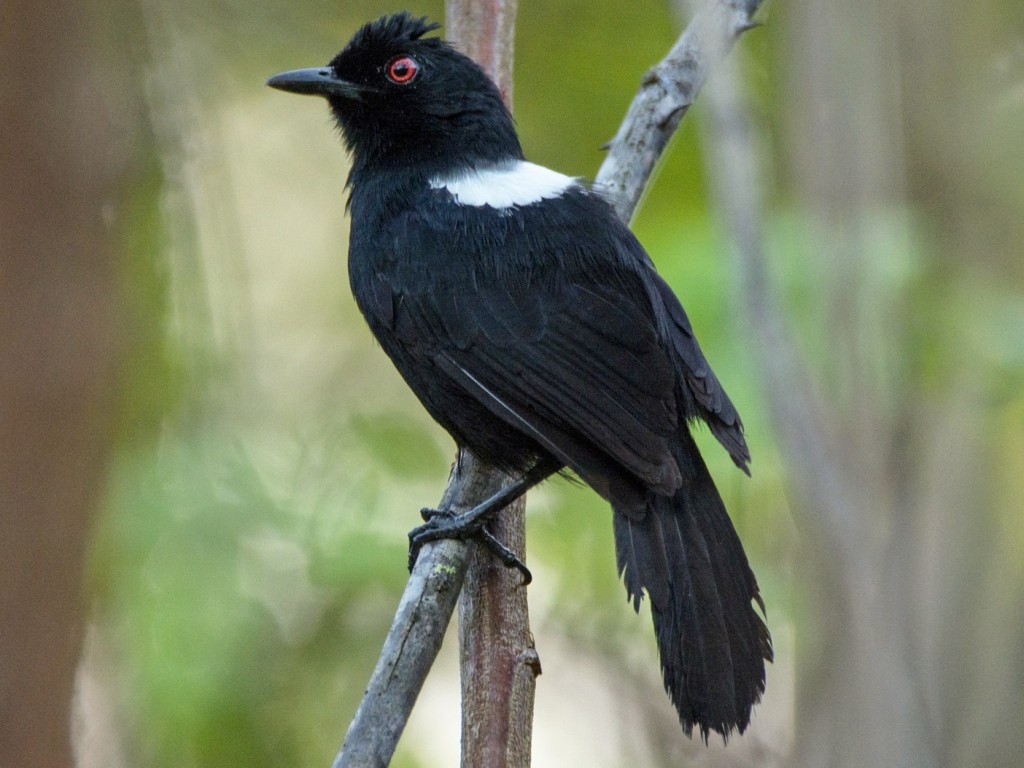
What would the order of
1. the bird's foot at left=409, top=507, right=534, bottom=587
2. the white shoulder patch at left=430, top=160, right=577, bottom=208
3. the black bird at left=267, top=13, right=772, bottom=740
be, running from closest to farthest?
the black bird at left=267, top=13, right=772, bottom=740 < the bird's foot at left=409, top=507, right=534, bottom=587 < the white shoulder patch at left=430, top=160, right=577, bottom=208

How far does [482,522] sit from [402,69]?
63.8 inches

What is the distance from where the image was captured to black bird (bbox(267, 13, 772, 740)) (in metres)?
3.06

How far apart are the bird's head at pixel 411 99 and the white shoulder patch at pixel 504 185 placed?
0.25 feet

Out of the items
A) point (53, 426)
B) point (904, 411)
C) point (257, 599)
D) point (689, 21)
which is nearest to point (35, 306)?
point (53, 426)

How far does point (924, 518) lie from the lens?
12.4ft

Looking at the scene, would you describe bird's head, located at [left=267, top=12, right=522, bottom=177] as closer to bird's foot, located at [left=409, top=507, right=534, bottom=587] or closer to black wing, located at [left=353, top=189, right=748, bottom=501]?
black wing, located at [left=353, top=189, right=748, bottom=501]

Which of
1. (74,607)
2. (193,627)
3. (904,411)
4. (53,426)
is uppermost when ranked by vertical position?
(53,426)

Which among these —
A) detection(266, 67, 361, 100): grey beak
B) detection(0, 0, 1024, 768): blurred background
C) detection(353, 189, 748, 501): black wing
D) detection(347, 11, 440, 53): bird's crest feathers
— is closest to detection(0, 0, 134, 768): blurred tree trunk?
detection(0, 0, 1024, 768): blurred background

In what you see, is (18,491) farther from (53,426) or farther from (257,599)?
(257,599)

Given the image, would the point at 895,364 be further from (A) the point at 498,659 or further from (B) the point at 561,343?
(A) the point at 498,659

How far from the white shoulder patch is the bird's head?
0.08 metres

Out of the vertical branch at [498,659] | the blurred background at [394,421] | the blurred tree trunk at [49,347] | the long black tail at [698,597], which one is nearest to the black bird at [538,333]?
the long black tail at [698,597]

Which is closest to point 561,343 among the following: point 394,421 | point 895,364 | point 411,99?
point 895,364

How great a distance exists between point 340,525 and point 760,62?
302 centimetres
